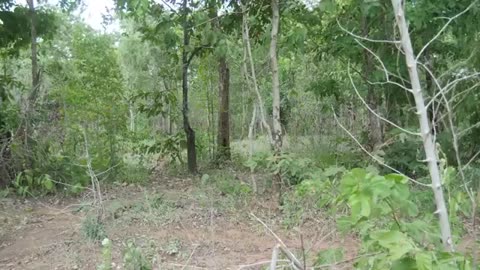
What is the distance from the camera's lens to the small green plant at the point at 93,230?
15.4 ft

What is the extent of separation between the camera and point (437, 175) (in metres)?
1.62

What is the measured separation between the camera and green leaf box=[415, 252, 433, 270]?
4.45 ft

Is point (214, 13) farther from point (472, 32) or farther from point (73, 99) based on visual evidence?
point (472, 32)

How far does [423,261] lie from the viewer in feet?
4.47

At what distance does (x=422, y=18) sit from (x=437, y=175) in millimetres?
4079

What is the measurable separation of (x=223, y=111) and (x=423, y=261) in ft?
28.1

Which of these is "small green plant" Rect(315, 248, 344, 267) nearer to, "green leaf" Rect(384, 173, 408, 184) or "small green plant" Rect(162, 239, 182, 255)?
"green leaf" Rect(384, 173, 408, 184)

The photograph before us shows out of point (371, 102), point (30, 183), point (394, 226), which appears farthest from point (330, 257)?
point (30, 183)

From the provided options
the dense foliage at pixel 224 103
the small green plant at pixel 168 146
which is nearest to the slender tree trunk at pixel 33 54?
the dense foliage at pixel 224 103

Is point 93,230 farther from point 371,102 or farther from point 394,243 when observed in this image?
point 371,102

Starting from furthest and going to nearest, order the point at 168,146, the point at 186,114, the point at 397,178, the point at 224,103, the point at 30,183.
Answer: the point at 224,103 < the point at 168,146 < the point at 186,114 < the point at 30,183 < the point at 397,178

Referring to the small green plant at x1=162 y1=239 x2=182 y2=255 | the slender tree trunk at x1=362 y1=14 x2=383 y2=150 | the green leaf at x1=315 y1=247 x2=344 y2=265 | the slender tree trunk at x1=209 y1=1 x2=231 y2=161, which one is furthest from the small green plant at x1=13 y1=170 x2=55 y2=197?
the green leaf at x1=315 y1=247 x2=344 y2=265

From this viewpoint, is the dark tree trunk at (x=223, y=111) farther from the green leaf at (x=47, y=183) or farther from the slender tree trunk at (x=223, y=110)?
the green leaf at (x=47, y=183)

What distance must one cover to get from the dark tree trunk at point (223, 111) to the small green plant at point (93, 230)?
4.75 m
